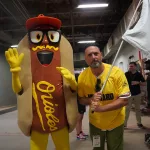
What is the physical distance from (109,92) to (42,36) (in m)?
0.86

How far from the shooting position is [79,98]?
7.40 feet

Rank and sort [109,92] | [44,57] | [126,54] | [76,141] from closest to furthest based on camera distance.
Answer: [109,92]
[44,57]
[76,141]
[126,54]

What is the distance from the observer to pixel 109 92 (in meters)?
2.09

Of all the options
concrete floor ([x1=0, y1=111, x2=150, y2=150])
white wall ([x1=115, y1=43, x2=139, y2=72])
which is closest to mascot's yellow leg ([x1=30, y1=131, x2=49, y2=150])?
concrete floor ([x1=0, y1=111, x2=150, y2=150])

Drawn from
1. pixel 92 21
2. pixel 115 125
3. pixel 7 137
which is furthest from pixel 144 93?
pixel 115 125

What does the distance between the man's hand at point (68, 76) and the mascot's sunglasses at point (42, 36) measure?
343 mm

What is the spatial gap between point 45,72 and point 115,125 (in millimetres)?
837

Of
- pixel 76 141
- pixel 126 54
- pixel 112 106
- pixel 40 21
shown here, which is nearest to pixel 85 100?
pixel 112 106

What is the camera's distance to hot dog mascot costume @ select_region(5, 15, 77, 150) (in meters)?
2.13

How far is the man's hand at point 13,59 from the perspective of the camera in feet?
6.62

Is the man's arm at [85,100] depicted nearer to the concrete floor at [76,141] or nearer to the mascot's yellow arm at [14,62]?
the mascot's yellow arm at [14,62]

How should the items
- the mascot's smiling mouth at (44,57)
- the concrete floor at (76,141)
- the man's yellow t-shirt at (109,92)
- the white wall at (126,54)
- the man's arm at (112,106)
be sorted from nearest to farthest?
the man's arm at (112,106), the man's yellow t-shirt at (109,92), the mascot's smiling mouth at (44,57), the concrete floor at (76,141), the white wall at (126,54)

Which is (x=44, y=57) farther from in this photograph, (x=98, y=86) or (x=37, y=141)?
(x=37, y=141)

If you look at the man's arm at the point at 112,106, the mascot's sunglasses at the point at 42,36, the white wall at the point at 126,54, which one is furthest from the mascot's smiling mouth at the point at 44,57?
the white wall at the point at 126,54
